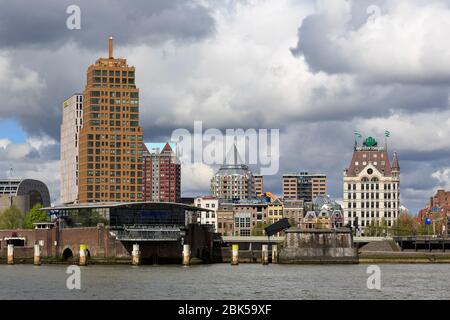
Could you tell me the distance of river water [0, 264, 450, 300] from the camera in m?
90.4

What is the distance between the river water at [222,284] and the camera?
90.4 metres

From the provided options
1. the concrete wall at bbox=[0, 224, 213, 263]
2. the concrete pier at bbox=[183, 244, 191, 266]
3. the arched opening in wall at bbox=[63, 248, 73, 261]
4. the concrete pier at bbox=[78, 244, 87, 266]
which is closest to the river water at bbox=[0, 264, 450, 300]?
the concrete pier at bbox=[78, 244, 87, 266]

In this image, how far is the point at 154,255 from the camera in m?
156

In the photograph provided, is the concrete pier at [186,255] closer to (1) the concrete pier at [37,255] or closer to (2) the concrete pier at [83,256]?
(2) the concrete pier at [83,256]

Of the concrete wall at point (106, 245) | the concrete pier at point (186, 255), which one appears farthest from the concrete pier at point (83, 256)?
the concrete pier at point (186, 255)

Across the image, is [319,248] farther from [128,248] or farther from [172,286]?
[172,286]

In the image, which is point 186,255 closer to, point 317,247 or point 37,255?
point 317,247

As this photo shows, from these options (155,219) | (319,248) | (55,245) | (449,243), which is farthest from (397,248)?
(55,245)

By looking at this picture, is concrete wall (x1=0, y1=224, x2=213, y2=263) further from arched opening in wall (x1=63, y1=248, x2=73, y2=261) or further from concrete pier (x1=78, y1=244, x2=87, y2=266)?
concrete pier (x1=78, y1=244, x2=87, y2=266)

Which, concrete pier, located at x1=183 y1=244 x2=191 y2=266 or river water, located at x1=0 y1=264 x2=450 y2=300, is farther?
concrete pier, located at x1=183 y1=244 x2=191 y2=266

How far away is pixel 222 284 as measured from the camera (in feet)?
345

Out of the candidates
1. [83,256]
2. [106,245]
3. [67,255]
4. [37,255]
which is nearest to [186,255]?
[106,245]

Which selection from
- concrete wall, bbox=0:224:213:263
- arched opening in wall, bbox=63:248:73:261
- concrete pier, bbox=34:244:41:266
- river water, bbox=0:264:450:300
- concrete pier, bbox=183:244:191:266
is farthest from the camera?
arched opening in wall, bbox=63:248:73:261

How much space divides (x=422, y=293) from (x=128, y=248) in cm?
6827
